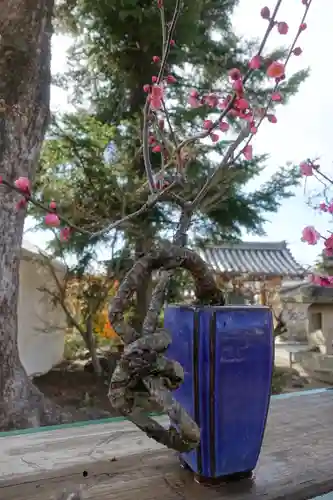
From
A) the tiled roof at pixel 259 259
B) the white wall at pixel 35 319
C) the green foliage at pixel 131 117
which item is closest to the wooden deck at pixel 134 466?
the green foliage at pixel 131 117

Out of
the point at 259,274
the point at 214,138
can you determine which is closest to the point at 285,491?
the point at 214,138

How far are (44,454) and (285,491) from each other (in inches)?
15.9

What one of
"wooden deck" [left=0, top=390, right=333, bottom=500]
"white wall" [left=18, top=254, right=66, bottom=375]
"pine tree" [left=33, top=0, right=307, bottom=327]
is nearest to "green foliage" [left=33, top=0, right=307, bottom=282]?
"pine tree" [left=33, top=0, right=307, bottom=327]

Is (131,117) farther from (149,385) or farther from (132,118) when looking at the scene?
(149,385)

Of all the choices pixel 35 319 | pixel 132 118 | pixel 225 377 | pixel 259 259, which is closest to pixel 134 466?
pixel 225 377

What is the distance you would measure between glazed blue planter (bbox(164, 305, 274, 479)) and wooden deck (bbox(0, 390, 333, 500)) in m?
0.06

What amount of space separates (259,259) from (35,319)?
4.80 meters

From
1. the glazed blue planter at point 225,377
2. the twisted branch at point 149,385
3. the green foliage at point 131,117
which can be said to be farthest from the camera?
the green foliage at point 131,117

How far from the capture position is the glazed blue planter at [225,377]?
58 cm

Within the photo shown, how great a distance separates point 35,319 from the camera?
370cm

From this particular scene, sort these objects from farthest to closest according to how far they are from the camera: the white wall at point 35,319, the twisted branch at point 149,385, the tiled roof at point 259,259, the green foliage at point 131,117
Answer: the tiled roof at point 259,259, the white wall at point 35,319, the green foliage at point 131,117, the twisted branch at point 149,385

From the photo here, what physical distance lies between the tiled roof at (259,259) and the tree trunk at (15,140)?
179 inches

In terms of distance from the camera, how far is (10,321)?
2.05m

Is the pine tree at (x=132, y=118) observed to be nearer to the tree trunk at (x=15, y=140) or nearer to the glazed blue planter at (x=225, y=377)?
the tree trunk at (x=15, y=140)
